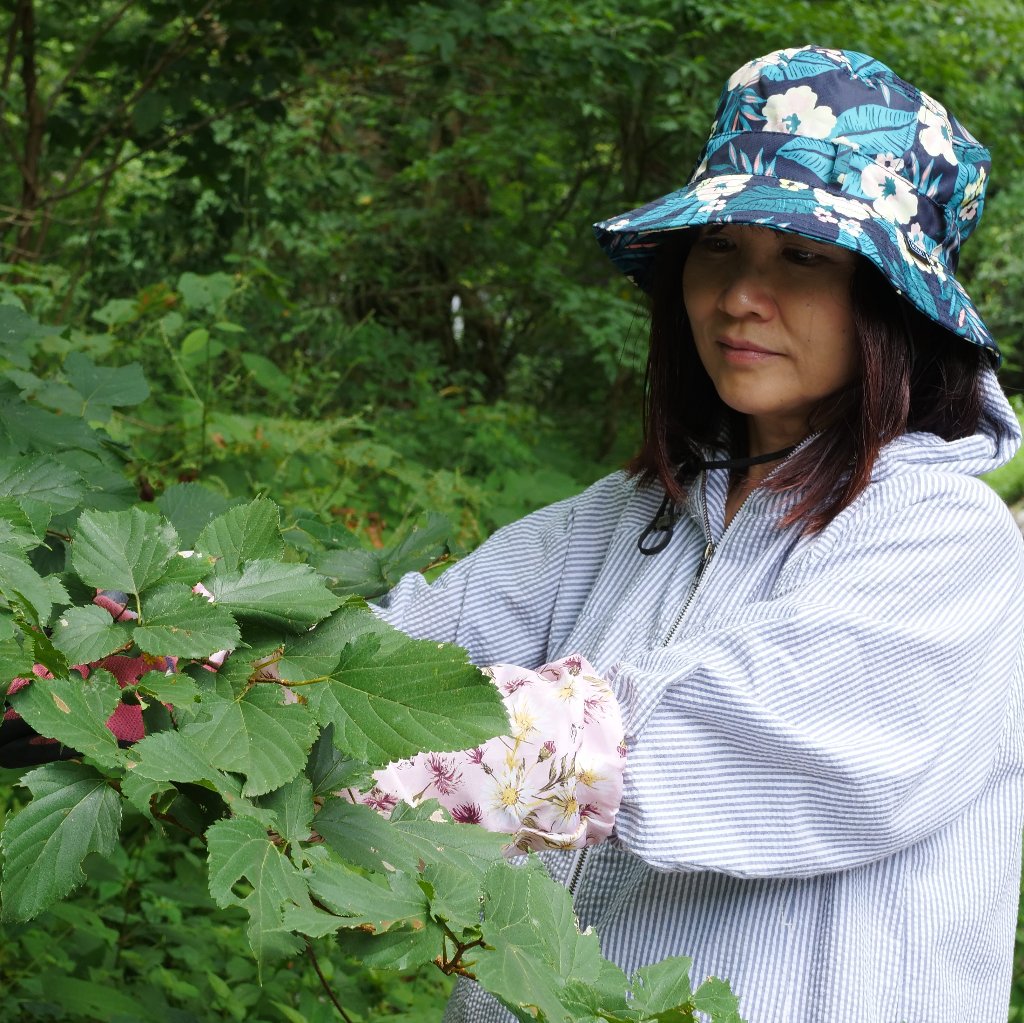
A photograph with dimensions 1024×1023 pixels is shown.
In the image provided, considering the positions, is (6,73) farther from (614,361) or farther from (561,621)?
(561,621)

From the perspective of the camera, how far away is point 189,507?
1.41m

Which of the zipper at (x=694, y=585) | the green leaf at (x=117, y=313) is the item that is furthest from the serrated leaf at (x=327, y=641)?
the green leaf at (x=117, y=313)

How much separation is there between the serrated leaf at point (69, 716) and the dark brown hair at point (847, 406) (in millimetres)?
809

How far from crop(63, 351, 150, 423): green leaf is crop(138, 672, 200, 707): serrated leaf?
100 centimetres

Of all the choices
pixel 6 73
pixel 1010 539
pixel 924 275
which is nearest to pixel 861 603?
pixel 1010 539

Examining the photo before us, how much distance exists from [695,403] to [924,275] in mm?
398

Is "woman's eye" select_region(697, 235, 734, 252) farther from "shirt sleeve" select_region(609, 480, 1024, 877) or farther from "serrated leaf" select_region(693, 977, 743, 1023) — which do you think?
"serrated leaf" select_region(693, 977, 743, 1023)

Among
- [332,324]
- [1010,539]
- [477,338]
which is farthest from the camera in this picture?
[477,338]

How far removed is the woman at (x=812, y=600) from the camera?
1061 millimetres

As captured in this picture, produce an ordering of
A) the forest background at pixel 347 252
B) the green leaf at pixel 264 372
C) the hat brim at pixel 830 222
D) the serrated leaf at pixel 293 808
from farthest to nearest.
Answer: the green leaf at pixel 264 372
the forest background at pixel 347 252
the hat brim at pixel 830 222
the serrated leaf at pixel 293 808

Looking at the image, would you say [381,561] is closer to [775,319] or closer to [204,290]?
[775,319]

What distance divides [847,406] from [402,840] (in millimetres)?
821

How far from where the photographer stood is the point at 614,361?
4.75 m

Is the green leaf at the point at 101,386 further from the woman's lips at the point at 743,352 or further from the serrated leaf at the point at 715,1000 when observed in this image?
the serrated leaf at the point at 715,1000
